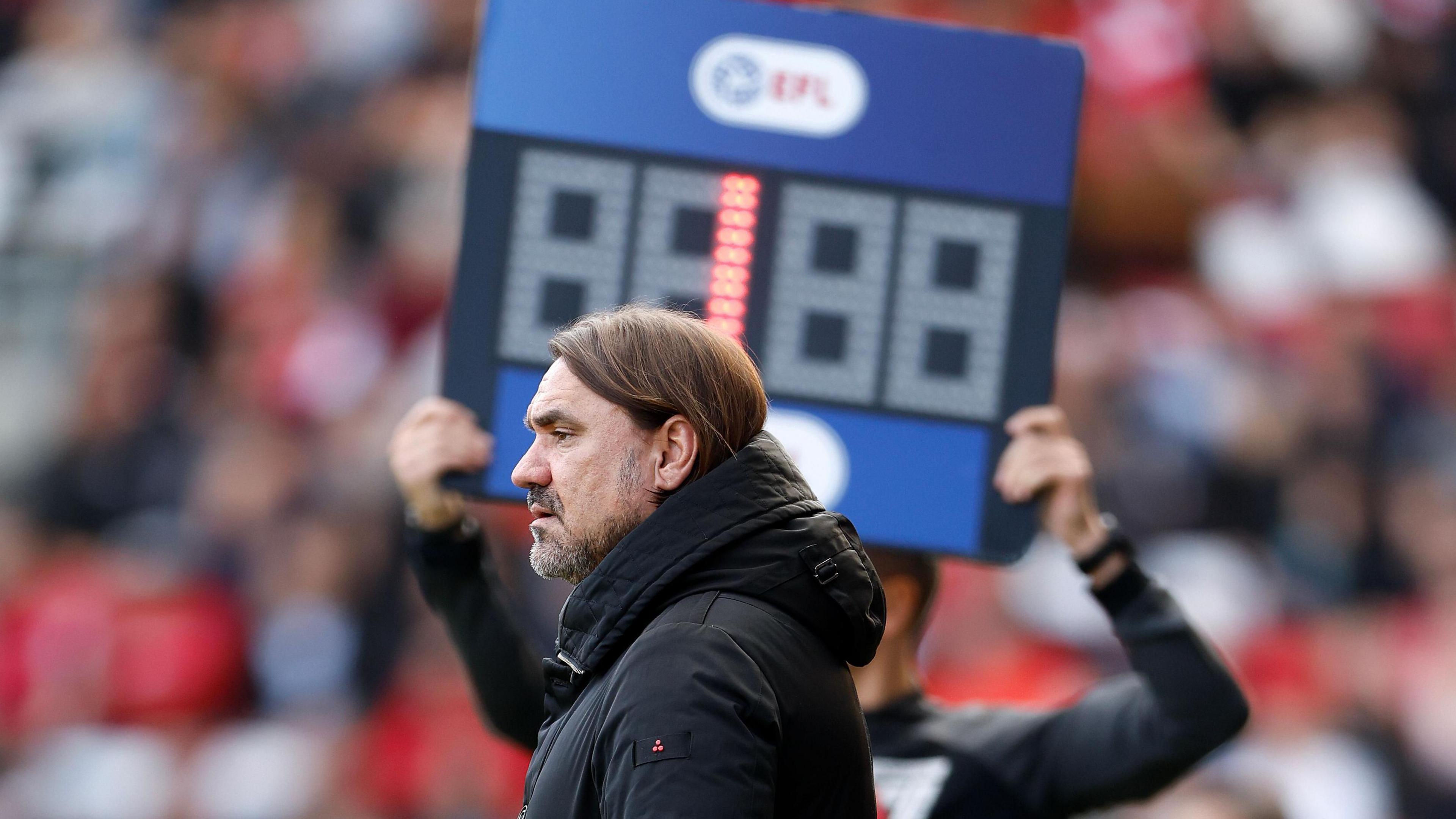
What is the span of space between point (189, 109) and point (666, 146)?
5.36 metres

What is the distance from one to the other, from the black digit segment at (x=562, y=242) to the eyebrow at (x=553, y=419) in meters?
0.81

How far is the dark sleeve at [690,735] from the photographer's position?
5.18 feet

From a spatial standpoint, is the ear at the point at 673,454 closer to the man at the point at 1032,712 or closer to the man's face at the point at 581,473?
→ the man's face at the point at 581,473

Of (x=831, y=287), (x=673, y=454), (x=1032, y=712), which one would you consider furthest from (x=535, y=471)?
(x=1032, y=712)

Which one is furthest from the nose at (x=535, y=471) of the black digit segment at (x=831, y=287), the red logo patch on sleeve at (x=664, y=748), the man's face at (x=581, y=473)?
the black digit segment at (x=831, y=287)

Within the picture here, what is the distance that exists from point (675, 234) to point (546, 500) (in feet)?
3.14

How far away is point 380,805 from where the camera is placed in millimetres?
5820

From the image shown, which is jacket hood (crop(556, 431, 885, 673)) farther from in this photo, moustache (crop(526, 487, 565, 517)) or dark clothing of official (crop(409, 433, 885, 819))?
moustache (crop(526, 487, 565, 517))

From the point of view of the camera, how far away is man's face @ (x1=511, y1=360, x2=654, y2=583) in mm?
1875

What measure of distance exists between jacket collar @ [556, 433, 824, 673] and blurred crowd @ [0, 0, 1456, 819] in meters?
3.20

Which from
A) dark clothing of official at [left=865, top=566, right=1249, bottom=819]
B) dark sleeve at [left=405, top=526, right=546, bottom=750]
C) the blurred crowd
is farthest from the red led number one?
the blurred crowd

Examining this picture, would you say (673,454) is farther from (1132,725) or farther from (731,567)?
(1132,725)

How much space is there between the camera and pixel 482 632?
289 centimetres

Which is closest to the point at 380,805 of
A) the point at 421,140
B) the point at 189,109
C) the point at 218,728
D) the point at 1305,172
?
the point at 218,728
